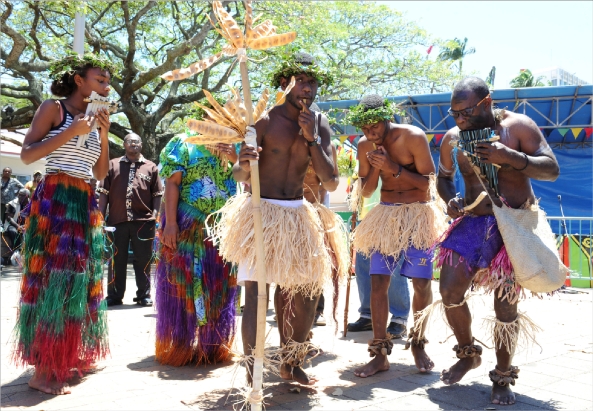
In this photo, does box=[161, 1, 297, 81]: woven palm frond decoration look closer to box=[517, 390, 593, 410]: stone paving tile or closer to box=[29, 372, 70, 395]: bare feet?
box=[29, 372, 70, 395]: bare feet

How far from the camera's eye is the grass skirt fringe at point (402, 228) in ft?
14.1

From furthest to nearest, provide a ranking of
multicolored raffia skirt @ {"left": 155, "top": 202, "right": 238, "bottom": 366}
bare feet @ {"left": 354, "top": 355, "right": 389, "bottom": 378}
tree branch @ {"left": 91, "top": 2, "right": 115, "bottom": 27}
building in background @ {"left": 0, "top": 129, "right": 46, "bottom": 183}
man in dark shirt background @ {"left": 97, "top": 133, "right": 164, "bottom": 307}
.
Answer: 1. building in background @ {"left": 0, "top": 129, "right": 46, "bottom": 183}
2. tree branch @ {"left": 91, "top": 2, "right": 115, "bottom": 27}
3. man in dark shirt background @ {"left": 97, "top": 133, "right": 164, "bottom": 307}
4. multicolored raffia skirt @ {"left": 155, "top": 202, "right": 238, "bottom": 366}
5. bare feet @ {"left": 354, "top": 355, "right": 389, "bottom": 378}

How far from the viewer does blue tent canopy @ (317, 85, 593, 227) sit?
13414 millimetres

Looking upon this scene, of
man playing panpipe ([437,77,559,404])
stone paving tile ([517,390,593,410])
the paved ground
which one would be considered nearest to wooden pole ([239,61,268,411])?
the paved ground

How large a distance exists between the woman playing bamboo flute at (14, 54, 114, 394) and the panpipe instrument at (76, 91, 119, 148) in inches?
1.0

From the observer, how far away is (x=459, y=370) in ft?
12.3

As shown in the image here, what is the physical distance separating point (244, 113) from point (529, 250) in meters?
1.87

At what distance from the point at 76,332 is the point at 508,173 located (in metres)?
2.96

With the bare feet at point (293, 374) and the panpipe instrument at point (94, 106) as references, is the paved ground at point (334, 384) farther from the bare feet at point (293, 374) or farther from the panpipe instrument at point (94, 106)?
the panpipe instrument at point (94, 106)

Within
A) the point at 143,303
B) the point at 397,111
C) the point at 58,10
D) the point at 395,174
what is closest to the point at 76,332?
the point at 395,174

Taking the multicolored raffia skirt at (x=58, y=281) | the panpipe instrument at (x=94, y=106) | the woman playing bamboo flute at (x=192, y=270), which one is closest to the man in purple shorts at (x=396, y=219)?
the woman playing bamboo flute at (x=192, y=270)

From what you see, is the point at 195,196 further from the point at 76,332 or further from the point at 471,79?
the point at 471,79

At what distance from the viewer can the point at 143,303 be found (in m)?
7.23

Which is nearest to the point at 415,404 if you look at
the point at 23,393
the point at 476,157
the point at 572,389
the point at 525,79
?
the point at 572,389
